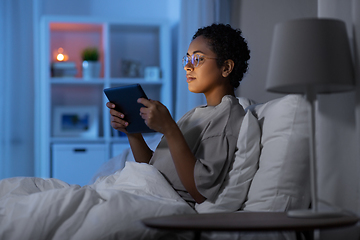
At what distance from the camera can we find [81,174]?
11.9 ft

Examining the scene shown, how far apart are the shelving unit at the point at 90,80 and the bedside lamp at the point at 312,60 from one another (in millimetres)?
2957

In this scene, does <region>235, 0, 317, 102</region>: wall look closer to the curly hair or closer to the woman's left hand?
the curly hair

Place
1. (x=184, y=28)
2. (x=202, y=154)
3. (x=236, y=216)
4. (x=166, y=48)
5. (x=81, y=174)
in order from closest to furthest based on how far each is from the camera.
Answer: (x=236, y=216), (x=202, y=154), (x=184, y=28), (x=81, y=174), (x=166, y=48)

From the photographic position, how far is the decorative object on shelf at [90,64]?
384 centimetres

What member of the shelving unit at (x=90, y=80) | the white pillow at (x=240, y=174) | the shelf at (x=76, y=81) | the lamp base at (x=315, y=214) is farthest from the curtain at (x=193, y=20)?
the lamp base at (x=315, y=214)

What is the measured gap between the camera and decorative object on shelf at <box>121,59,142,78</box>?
4000mm

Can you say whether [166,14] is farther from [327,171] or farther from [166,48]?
[327,171]

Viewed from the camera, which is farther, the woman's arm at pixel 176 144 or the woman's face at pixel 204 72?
the woman's face at pixel 204 72

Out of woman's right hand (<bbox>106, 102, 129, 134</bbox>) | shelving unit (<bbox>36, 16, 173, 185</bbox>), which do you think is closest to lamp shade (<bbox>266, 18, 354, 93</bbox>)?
woman's right hand (<bbox>106, 102, 129, 134</bbox>)

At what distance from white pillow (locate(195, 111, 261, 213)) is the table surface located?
270mm

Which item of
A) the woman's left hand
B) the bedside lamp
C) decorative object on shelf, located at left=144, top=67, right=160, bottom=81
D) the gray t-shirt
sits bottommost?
the gray t-shirt

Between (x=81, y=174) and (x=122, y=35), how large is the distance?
5.03 feet

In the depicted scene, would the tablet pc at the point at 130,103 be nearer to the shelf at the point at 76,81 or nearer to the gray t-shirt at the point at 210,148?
the gray t-shirt at the point at 210,148

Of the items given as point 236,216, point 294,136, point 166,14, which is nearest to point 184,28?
point 166,14
